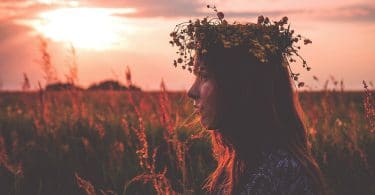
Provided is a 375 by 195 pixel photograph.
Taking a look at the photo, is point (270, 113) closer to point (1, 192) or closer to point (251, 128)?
point (251, 128)

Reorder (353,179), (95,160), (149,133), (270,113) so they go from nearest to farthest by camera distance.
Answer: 1. (270,113)
2. (353,179)
3. (95,160)
4. (149,133)

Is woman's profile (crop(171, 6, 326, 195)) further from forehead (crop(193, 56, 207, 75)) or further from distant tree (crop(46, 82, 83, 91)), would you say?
distant tree (crop(46, 82, 83, 91))

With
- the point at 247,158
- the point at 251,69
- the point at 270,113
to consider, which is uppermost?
the point at 251,69

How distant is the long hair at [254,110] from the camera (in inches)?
101

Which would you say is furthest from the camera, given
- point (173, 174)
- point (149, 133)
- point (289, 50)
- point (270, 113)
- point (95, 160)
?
point (149, 133)

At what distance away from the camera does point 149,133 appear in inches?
265

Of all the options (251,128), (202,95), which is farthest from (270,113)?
(202,95)

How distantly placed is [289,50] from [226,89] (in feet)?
1.50

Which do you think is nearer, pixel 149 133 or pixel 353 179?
pixel 353 179

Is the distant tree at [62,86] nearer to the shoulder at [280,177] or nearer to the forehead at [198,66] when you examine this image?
the forehead at [198,66]

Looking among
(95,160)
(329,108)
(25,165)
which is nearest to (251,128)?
(329,108)

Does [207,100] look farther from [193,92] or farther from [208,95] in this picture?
[193,92]

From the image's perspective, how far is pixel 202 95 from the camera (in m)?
2.70

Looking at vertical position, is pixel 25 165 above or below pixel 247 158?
below
